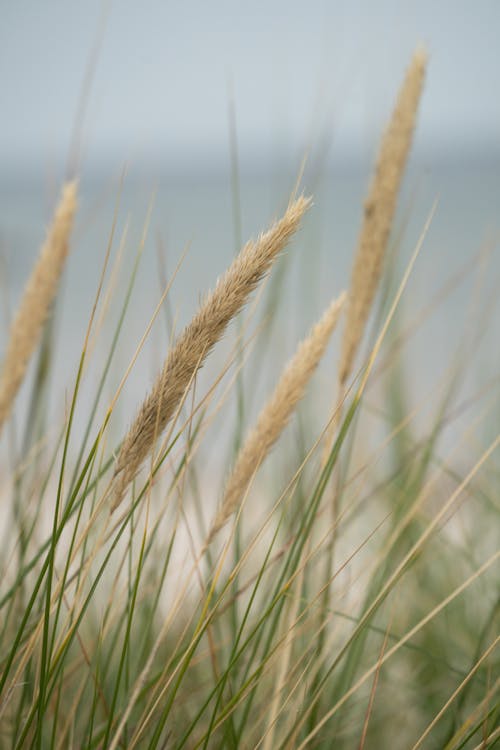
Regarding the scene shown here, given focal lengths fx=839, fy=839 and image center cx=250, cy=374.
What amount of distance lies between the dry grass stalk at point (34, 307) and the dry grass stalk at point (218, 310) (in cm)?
30

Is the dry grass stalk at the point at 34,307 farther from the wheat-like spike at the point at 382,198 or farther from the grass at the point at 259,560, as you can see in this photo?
the wheat-like spike at the point at 382,198

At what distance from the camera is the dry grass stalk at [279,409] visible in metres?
0.60

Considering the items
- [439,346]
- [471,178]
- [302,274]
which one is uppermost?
[471,178]

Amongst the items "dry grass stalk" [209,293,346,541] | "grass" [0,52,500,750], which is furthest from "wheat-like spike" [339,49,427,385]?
"dry grass stalk" [209,293,346,541]

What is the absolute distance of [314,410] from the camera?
1443 mm

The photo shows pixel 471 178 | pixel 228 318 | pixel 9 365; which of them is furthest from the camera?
pixel 471 178

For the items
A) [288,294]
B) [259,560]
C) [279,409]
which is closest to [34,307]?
[279,409]

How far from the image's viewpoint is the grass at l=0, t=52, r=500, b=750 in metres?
0.55

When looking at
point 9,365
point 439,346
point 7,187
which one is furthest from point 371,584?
point 7,187

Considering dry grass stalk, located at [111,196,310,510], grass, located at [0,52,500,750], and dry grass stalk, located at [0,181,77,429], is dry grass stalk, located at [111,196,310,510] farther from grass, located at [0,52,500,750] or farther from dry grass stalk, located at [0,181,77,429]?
dry grass stalk, located at [0,181,77,429]

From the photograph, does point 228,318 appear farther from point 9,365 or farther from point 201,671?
point 201,671

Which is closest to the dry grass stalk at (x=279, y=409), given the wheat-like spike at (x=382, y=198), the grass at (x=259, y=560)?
the grass at (x=259, y=560)

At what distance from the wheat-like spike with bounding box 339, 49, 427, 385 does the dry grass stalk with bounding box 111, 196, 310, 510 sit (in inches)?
11.2

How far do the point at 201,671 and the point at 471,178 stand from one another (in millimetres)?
15174
